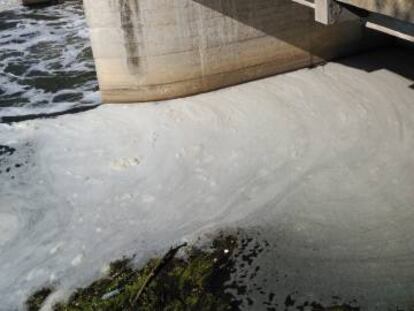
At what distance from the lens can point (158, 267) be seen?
638 centimetres

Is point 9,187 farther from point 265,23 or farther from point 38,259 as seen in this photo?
point 265,23

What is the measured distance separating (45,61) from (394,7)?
10571mm

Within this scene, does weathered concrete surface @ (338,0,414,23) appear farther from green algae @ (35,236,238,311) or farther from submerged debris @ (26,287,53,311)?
submerged debris @ (26,287,53,311)

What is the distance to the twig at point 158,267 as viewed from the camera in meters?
5.98

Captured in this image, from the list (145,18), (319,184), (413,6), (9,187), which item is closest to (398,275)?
(319,184)

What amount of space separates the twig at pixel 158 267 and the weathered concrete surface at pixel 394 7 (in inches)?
154

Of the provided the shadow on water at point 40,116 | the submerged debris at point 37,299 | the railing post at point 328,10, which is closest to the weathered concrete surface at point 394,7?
the railing post at point 328,10

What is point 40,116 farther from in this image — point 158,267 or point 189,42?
point 158,267

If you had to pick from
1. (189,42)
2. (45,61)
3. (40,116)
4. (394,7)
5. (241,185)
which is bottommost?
(241,185)

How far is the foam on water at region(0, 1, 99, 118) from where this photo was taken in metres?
11.4

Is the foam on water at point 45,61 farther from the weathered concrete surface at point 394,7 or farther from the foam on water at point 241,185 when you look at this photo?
the weathered concrete surface at point 394,7

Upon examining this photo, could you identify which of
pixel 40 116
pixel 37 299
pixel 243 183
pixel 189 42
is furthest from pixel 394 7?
pixel 40 116

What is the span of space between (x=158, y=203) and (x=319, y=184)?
2.52 meters

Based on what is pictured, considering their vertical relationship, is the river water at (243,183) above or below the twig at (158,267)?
above
